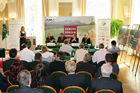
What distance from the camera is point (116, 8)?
12.4 m

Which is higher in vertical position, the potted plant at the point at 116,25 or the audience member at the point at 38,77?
the potted plant at the point at 116,25

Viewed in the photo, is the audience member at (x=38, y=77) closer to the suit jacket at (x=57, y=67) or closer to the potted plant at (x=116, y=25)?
the suit jacket at (x=57, y=67)

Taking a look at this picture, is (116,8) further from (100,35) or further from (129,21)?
(100,35)

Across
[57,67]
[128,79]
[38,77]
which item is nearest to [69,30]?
[128,79]

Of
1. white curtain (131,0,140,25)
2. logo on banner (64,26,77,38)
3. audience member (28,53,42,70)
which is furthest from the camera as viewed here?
logo on banner (64,26,77,38)

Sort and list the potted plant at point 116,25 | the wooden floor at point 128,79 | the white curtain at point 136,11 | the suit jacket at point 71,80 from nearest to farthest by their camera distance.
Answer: the suit jacket at point 71,80 → the wooden floor at point 128,79 → the white curtain at point 136,11 → the potted plant at point 116,25

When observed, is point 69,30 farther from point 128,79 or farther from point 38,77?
point 38,77

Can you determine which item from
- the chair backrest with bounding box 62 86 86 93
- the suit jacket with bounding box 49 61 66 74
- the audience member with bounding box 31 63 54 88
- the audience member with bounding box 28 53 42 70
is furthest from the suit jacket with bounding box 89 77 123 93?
the audience member with bounding box 28 53 42 70

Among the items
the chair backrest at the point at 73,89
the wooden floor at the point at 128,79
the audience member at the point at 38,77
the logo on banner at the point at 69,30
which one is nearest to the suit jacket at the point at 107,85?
the chair backrest at the point at 73,89

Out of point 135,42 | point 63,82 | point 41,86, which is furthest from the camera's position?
point 135,42

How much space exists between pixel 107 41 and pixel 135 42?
8.63ft

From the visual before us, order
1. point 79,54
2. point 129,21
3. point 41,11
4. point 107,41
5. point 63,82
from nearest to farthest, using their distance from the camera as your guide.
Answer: point 63,82
point 79,54
point 107,41
point 129,21
point 41,11

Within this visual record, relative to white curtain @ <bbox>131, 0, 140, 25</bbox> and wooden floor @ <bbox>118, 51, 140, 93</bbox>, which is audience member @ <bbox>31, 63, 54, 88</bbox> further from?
white curtain @ <bbox>131, 0, 140, 25</bbox>

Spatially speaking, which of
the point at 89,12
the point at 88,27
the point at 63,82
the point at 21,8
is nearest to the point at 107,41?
the point at 88,27
